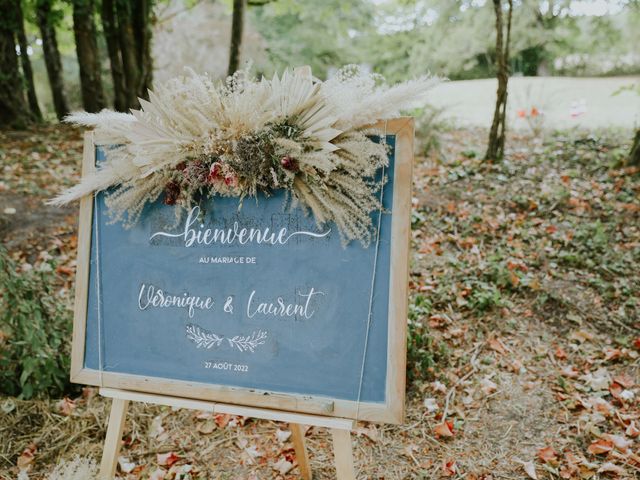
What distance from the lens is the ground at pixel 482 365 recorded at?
2.17 m

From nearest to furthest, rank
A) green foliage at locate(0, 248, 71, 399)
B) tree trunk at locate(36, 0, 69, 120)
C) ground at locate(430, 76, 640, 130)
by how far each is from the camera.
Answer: green foliage at locate(0, 248, 71, 399) < ground at locate(430, 76, 640, 130) < tree trunk at locate(36, 0, 69, 120)

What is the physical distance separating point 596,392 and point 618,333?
0.59 metres

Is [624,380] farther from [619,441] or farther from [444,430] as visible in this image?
[444,430]

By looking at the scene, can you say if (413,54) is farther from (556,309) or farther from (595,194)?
(556,309)

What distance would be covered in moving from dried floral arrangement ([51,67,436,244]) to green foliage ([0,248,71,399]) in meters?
1.16

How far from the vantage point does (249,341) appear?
4.85ft

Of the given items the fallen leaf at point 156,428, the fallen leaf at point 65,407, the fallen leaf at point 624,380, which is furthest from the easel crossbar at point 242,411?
the fallen leaf at point 624,380

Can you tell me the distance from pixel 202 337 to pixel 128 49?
6.57 meters

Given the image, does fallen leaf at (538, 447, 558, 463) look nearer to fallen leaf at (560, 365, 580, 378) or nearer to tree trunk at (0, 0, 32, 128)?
fallen leaf at (560, 365, 580, 378)

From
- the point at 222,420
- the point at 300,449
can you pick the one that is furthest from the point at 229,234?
the point at 222,420

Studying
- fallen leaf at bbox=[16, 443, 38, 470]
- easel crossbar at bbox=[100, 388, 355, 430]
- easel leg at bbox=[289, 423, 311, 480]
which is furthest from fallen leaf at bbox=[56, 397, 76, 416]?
easel leg at bbox=[289, 423, 311, 480]

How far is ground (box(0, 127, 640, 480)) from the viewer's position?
7.11 feet

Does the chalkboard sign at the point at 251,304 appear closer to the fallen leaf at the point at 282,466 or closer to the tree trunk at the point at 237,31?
the fallen leaf at the point at 282,466

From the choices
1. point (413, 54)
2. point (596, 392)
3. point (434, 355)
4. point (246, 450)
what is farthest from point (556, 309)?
point (413, 54)
